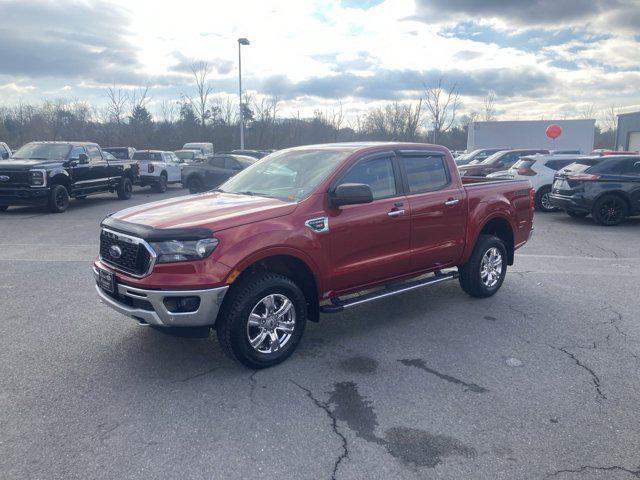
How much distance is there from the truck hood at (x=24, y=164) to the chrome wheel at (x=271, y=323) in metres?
11.7

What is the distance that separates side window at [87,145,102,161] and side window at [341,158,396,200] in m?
13.1

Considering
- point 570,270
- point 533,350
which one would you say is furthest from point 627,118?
point 533,350

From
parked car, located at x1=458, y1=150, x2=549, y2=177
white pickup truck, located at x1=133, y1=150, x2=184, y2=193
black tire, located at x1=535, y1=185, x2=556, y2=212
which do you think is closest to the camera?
black tire, located at x1=535, y1=185, x2=556, y2=212

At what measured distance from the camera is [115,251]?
4230 mm

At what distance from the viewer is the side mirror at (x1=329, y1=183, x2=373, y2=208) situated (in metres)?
4.43

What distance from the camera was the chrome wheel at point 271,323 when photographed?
423 centimetres

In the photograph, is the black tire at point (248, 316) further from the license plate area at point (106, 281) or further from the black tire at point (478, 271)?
the black tire at point (478, 271)

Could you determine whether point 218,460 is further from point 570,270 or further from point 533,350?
point 570,270

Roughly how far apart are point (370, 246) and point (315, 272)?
713 mm

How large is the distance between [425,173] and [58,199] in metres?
12.2

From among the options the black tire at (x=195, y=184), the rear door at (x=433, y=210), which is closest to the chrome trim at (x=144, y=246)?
the rear door at (x=433, y=210)

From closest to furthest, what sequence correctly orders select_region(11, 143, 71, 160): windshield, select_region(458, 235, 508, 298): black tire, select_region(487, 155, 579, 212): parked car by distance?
select_region(458, 235, 508, 298): black tire → select_region(11, 143, 71, 160): windshield → select_region(487, 155, 579, 212): parked car

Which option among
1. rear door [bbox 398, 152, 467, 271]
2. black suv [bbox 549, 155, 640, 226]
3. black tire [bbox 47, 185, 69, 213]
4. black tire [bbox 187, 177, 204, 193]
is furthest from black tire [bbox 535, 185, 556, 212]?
black tire [bbox 47, 185, 69, 213]

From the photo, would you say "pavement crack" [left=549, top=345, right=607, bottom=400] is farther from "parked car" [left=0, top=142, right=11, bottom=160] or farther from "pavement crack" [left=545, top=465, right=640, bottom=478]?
"parked car" [left=0, top=142, right=11, bottom=160]
